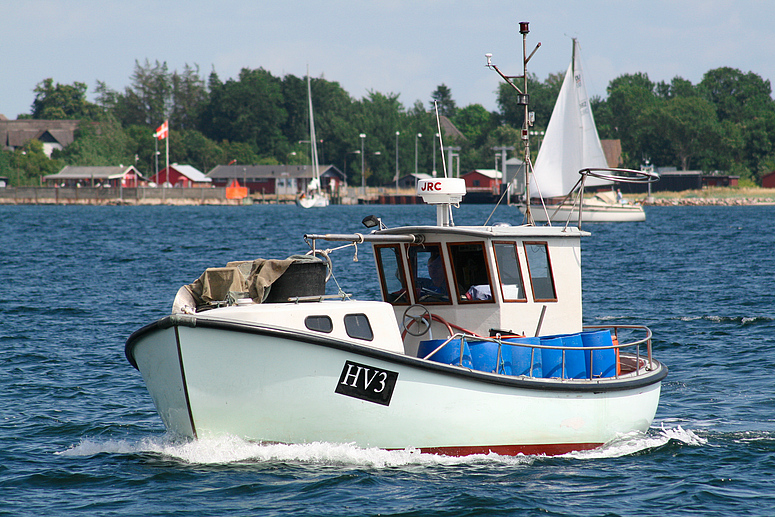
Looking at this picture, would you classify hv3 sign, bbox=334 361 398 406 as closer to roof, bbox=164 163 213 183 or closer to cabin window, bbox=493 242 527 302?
cabin window, bbox=493 242 527 302

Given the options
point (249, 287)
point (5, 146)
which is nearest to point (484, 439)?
point (249, 287)

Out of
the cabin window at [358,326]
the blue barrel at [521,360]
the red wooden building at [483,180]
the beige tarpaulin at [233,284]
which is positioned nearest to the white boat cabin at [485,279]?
the blue barrel at [521,360]

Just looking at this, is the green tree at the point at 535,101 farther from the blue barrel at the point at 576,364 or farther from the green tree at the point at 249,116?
the blue barrel at the point at 576,364

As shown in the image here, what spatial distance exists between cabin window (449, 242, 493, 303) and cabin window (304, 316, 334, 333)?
2.79m

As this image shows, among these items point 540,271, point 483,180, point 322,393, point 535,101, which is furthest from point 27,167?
point 322,393

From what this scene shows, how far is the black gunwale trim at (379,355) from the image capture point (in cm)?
1039

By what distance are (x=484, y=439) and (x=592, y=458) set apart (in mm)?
2058

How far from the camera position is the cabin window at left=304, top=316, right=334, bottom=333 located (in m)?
10.8

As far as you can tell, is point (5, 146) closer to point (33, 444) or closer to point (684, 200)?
point (684, 200)

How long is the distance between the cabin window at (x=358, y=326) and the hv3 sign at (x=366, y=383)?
1.56ft

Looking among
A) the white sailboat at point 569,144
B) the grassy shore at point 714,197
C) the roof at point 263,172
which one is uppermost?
the roof at point 263,172

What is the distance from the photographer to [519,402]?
1166 cm

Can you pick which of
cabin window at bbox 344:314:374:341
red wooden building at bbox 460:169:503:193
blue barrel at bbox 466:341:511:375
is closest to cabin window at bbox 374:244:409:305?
blue barrel at bbox 466:341:511:375

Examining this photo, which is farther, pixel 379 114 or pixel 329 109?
pixel 329 109
